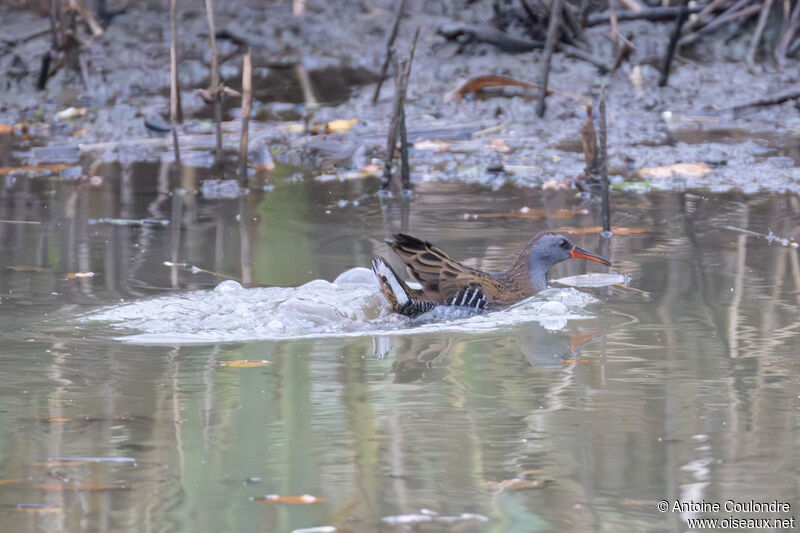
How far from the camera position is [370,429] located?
3.77 metres

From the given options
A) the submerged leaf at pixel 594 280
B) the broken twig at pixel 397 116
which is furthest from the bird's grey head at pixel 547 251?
the broken twig at pixel 397 116

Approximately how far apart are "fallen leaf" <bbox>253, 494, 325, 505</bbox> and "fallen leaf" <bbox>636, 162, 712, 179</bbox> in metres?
6.36

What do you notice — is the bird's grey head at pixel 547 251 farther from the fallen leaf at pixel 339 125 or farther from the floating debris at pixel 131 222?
the fallen leaf at pixel 339 125

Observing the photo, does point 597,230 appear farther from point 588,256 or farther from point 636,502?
point 636,502

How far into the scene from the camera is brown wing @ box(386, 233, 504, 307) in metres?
5.86

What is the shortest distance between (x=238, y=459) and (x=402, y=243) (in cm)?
267

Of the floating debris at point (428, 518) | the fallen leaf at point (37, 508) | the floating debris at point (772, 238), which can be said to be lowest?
the floating debris at point (428, 518)

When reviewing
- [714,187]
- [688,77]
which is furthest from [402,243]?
[688,77]

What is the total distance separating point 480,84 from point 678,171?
3185 millimetres

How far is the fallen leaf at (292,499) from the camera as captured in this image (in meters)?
3.20

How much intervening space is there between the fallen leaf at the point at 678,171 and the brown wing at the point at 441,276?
11.3ft

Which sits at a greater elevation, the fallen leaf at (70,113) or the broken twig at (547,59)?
the broken twig at (547,59)

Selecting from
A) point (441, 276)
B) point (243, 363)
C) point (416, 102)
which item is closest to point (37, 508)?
point (243, 363)

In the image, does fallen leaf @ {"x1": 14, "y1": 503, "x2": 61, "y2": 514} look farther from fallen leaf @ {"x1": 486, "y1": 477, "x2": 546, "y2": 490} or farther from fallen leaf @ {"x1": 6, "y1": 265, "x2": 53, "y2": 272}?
fallen leaf @ {"x1": 6, "y1": 265, "x2": 53, "y2": 272}
